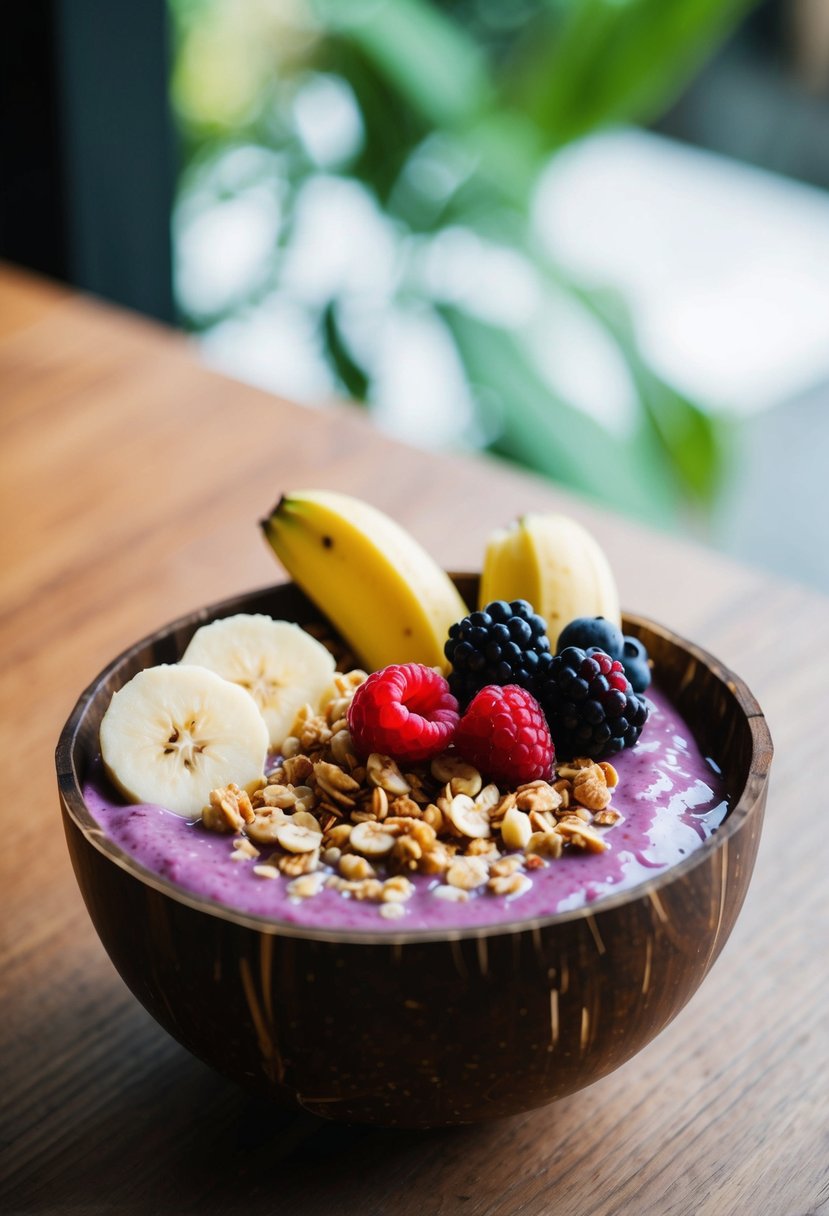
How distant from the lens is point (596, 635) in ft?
2.09

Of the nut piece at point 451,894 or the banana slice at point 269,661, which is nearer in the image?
the nut piece at point 451,894

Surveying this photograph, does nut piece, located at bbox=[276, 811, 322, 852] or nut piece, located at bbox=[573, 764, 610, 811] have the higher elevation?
nut piece, located at bbox=[573, 764, 610, 811]

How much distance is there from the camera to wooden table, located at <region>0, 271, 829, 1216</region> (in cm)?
57

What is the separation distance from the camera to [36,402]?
1.22 meters

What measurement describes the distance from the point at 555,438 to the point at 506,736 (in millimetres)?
1510

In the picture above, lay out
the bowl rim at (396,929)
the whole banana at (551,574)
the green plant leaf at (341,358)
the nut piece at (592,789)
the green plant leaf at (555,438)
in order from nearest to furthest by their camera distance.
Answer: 1. the bowl rim at (396,929)
2. the nut piece at (592,789)
3. the whole banana at (551,574)
4. the green plant leaf at (555,438)
5. the green plant leaf at (341,358)

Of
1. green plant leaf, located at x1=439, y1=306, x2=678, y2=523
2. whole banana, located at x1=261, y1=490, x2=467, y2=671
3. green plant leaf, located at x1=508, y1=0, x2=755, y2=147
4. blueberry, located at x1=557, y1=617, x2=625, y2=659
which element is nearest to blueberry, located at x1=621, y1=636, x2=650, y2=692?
blueberry, located at x1=557, y1=617, x2=625, y2=659

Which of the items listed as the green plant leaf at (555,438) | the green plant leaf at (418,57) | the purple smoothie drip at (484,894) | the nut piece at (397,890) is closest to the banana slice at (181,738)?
the purple smoothie drip at (484,894)

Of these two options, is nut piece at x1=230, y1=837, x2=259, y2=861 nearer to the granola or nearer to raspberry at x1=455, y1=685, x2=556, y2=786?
the granola

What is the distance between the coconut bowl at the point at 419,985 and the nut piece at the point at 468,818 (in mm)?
85

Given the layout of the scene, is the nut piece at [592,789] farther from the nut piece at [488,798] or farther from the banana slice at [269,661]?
the banana slice at [269,661]

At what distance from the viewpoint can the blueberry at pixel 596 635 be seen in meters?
0.64

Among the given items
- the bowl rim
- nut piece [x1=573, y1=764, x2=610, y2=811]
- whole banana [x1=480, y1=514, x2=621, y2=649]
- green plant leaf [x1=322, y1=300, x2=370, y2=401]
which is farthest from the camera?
green plant leaf [x1=322, y1=300, x2=370, y2=401]

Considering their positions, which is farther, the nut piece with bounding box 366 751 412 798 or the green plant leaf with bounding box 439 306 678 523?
the green plant leaf with bounding box 439 306 678 523
